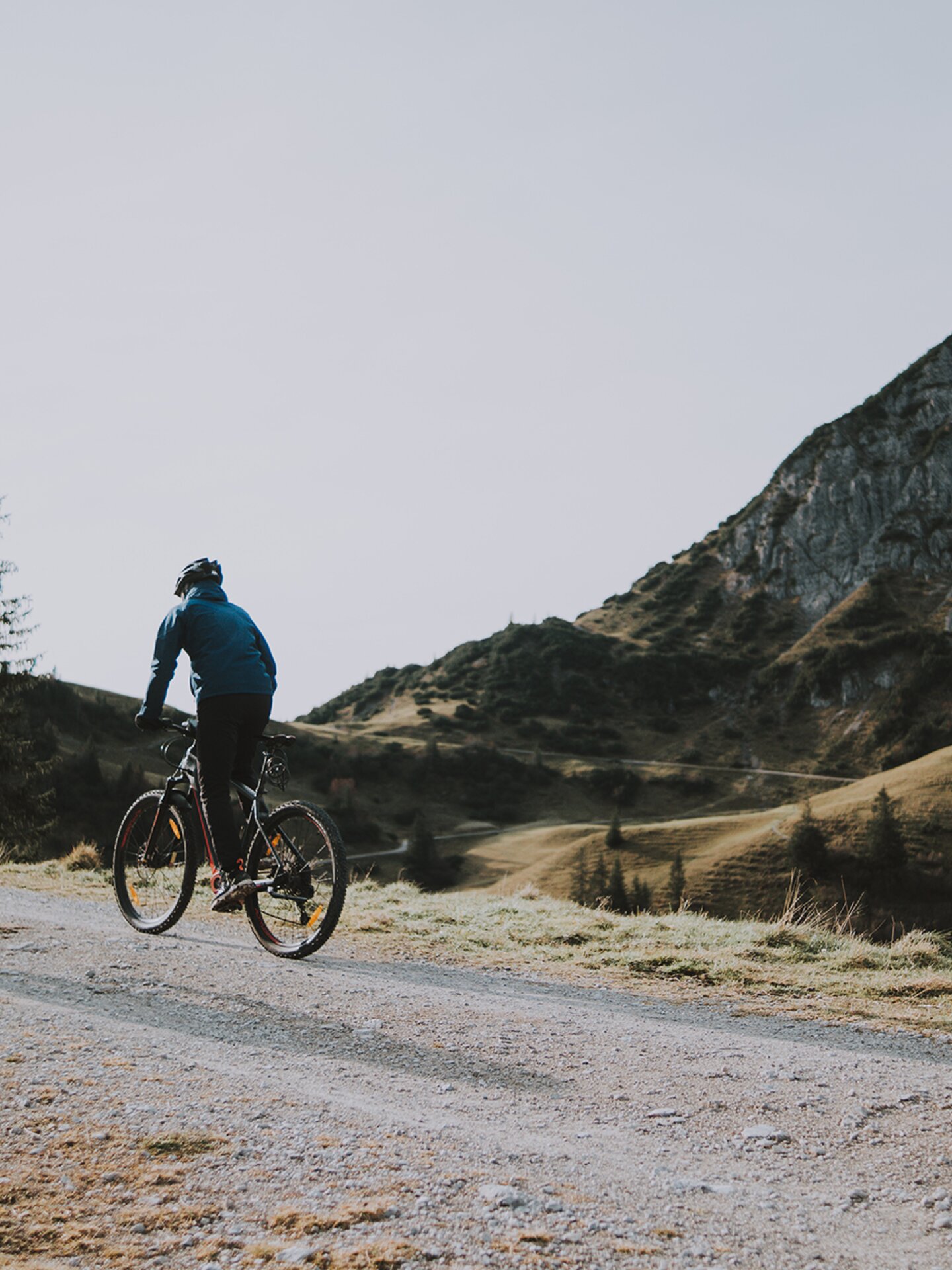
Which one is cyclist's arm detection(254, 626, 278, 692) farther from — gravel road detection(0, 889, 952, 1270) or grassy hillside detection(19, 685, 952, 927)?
grassy hillside detection(19, 685, 952, 927)

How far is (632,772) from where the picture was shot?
4747 inches

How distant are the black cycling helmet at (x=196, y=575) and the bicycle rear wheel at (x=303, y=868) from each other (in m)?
2.02

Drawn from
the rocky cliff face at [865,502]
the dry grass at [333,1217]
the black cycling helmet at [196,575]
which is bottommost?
the dry grass at [333,1217]

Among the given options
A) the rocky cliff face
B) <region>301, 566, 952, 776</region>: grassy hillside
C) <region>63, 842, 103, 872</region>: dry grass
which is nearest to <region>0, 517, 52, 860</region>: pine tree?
<region>63, 842, 103, 872</region>: dry grass

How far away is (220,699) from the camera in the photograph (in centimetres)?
682

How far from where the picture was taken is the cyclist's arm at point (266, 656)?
287 inches

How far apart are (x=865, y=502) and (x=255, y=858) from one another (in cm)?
18441

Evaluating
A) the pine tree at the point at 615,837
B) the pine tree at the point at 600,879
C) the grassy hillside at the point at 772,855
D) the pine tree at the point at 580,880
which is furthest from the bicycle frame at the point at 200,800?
the pine tree at the point at 615,837

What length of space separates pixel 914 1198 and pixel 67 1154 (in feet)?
8.68

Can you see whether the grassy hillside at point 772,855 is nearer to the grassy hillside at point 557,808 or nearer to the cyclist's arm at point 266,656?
the grassy hillside at point 557,808

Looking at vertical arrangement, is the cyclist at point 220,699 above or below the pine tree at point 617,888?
above

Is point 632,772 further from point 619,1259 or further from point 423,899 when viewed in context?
point 619,1259

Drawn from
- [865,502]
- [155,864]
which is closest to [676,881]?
[155,864]

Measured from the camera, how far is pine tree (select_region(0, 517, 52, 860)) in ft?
67.4
